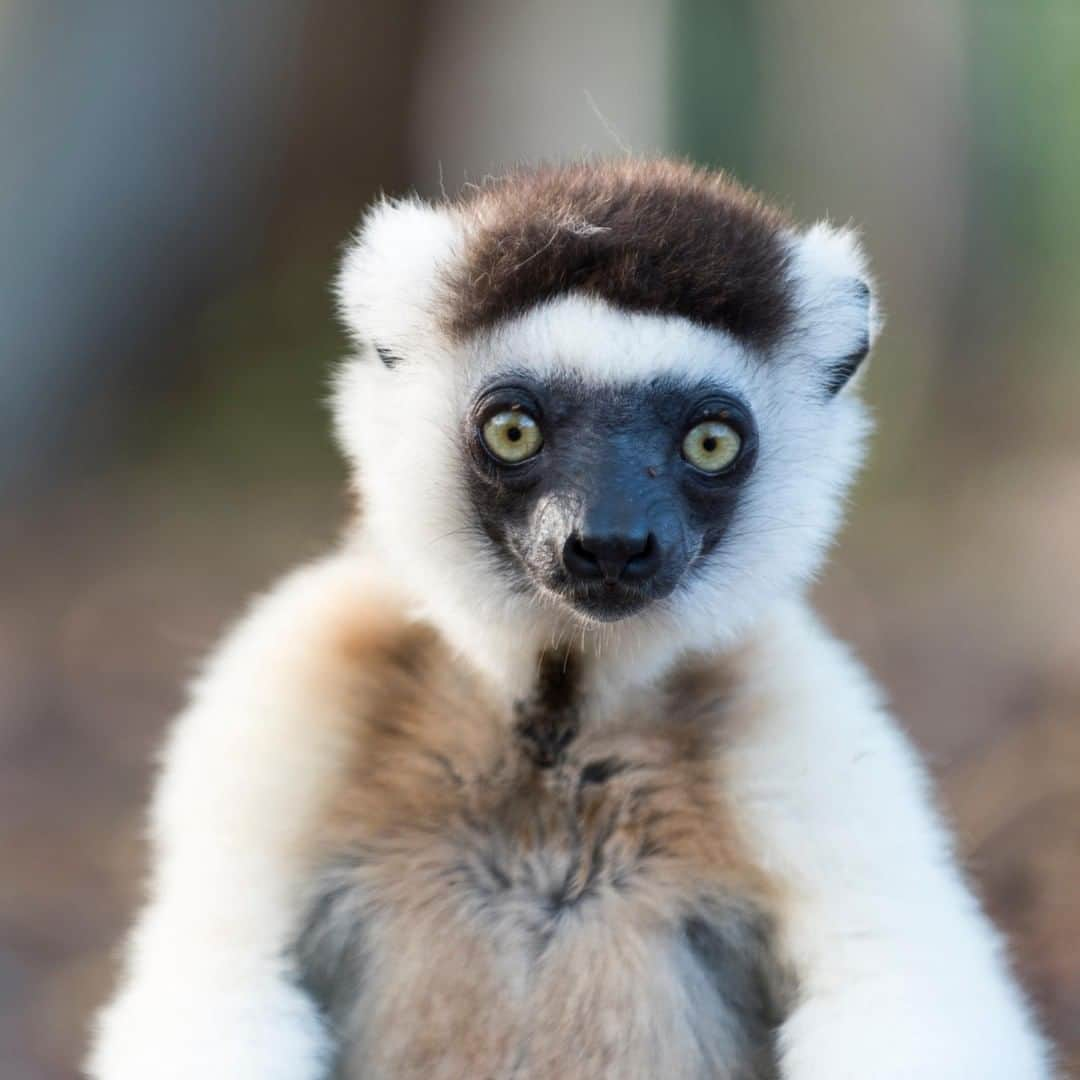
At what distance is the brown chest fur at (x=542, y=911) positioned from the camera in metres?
3.15

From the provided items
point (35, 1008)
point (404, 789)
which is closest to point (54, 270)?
point (35, 1008)

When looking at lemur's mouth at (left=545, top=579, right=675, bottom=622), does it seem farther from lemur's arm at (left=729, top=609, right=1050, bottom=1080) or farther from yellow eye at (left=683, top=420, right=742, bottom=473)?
lemur's arm at (left=729, top=609, right=1050, bottom=1080)

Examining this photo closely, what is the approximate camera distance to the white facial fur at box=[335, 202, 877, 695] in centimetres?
321

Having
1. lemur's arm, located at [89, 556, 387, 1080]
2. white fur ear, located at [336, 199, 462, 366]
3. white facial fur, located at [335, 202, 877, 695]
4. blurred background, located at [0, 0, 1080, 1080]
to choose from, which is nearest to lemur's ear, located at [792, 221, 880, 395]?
white facial fur, located at [335, 202, 877, 695]

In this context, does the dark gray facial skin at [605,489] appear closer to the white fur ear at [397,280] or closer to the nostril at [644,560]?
the nostril at [644,560]

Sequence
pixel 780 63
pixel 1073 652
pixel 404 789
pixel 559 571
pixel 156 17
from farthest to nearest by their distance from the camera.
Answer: pixel 780 63, pixel 156 17, pixel 1073 652, pixel 404 789, pixel 559 571

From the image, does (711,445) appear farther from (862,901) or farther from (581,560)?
(862,901)

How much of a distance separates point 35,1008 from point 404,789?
2.52m

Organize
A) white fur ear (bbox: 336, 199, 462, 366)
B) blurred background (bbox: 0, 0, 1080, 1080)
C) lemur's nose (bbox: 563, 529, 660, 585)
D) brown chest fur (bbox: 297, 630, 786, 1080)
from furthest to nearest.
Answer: blurred background (bbox: 0, 0, 1080, 1080), white fur ear (bbox: 336, 199, 462, 366), brown chest fur (bbox: 297, 630, 786, 1080), lemur's nose (bbox: 563, 529, 660, 585)

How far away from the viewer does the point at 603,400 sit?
314 centimetres

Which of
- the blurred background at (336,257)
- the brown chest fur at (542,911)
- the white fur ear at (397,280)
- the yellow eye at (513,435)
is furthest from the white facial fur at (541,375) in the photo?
the blurred background at (336,257)

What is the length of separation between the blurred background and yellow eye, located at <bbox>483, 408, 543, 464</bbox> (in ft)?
12.6

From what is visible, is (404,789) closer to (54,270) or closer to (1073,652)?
(1073,652)

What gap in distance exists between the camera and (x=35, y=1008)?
16.8 feet
